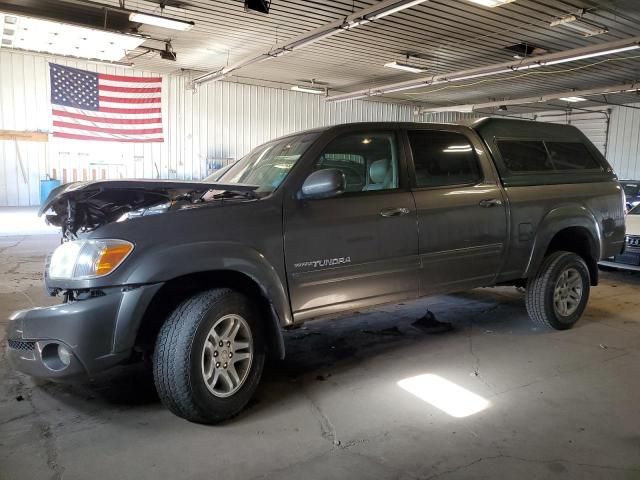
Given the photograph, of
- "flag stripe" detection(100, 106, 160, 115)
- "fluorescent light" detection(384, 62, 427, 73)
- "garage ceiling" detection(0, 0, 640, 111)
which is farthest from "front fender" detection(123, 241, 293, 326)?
"flag stripe" detection(100, 106, 160, 115)

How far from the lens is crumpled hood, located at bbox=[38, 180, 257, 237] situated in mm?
2910

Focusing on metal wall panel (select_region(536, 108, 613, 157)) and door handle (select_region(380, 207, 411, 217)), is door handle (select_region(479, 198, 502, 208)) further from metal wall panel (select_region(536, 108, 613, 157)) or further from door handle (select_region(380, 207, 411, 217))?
metal wall panel (select_region(536, 108, 613, 157))

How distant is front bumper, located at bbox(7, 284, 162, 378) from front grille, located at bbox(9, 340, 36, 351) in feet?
0.04

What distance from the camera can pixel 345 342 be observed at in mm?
4371

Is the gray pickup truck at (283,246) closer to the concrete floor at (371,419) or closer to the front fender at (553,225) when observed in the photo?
the front fender at (553,225)

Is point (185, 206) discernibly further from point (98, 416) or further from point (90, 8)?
point (90, 8)

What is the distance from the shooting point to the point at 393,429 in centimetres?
284

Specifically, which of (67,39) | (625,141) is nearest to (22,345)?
(67,39)

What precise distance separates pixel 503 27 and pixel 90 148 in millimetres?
11818

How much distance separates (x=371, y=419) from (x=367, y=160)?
6.08 ft

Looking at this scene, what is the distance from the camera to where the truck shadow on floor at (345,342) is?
10.7 feet

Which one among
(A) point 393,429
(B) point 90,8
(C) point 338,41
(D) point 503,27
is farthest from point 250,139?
(A) point 393,429

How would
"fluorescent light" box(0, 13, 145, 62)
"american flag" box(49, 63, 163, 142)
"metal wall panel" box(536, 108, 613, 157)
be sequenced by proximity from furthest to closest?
"metal wall panel" box(536, 108, 613, 157), "american flag" box(49, 63, 163, 142), "fluorescent light" box(0, 13, 145, 62)

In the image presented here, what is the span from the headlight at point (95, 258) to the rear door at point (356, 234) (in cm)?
98
